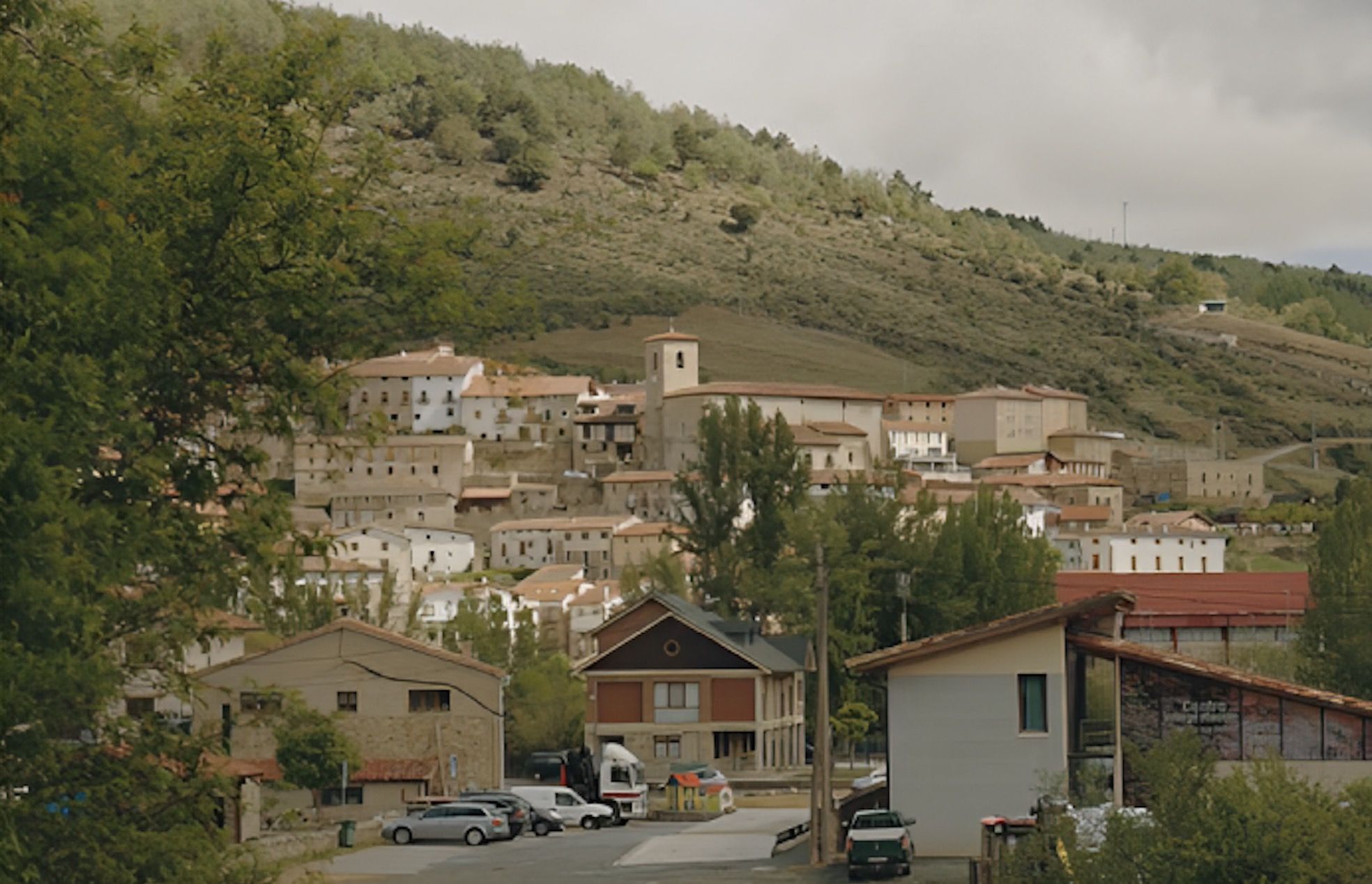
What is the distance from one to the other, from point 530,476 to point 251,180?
122362 mm

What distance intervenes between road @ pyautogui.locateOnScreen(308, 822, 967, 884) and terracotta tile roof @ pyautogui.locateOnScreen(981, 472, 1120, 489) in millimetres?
96851

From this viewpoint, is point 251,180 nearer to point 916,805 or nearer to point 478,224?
point 478,224

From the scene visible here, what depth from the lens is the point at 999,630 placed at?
30.8m

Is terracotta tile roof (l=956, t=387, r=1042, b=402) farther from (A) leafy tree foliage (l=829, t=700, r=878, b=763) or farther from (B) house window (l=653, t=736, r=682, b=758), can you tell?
(A) leafy tree foliage (l=829, t=700, r=878, b=763)

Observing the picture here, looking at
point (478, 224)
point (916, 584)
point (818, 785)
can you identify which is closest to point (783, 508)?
point (916, 584)

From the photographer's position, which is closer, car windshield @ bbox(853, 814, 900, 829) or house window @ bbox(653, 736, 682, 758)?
car windshield @ bbox(853, 814, 900, 829)

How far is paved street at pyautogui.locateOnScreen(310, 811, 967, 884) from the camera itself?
3058 cm

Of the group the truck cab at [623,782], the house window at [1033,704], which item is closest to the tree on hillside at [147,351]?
the house window at [1033,704]

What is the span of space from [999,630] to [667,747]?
25869 mm

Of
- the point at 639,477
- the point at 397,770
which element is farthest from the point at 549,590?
the point at 397,770

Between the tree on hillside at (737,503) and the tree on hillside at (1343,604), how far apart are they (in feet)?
60.9

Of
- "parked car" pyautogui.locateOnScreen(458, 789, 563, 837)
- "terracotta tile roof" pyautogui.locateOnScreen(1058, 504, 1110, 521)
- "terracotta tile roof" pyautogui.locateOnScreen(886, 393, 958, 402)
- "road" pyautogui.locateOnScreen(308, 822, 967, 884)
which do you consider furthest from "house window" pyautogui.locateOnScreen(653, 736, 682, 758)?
"terracotta tile roof" pyautogui.locateOnScreen(886, 393, 958, 402)

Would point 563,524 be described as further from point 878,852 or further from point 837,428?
point 878,852

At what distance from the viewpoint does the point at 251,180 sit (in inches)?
521
